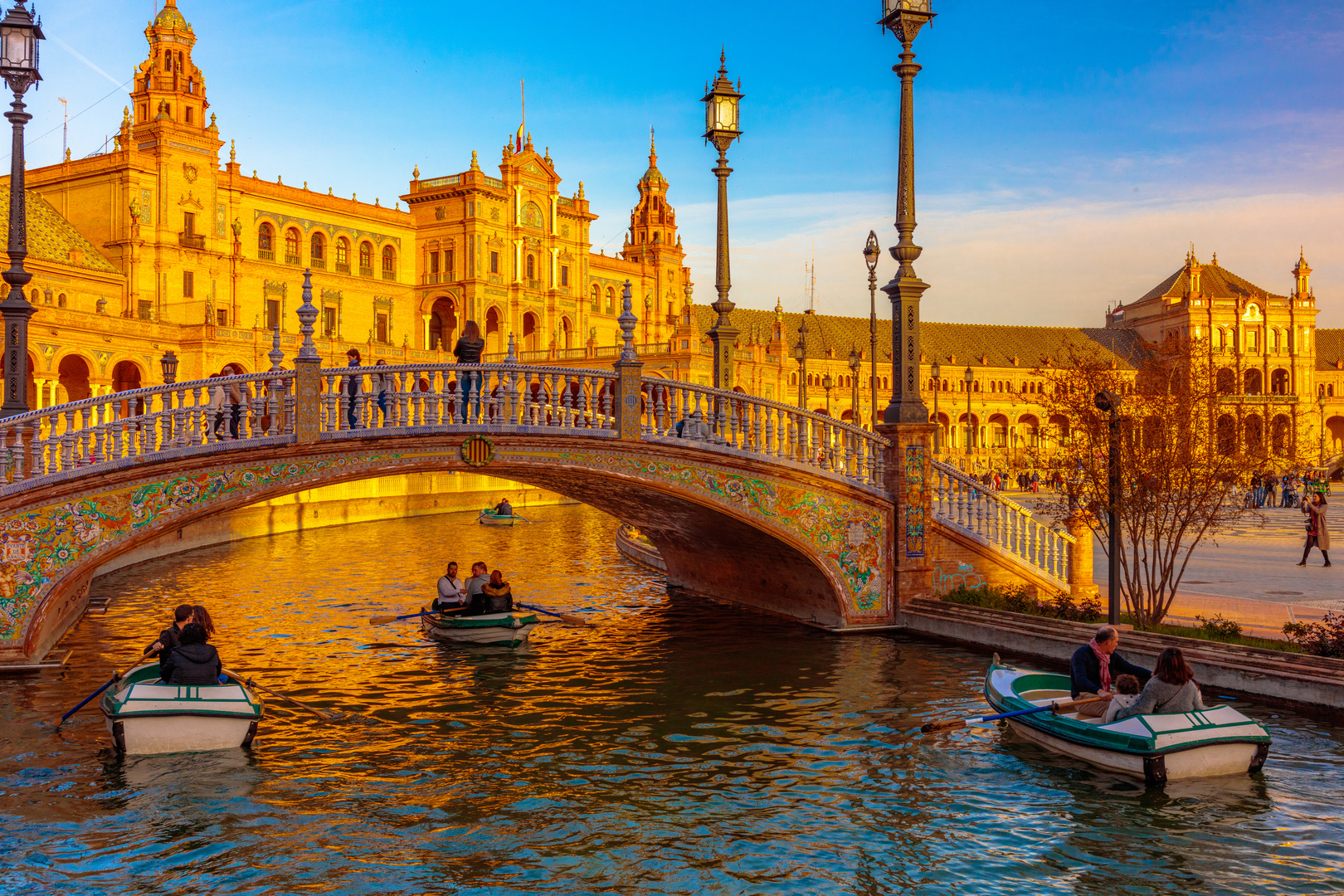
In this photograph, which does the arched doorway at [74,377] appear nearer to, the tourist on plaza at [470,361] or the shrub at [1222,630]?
the tourist on plaza at [470,361]

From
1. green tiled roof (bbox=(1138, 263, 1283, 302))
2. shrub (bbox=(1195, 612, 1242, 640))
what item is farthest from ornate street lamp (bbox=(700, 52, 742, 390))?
green tiled roof (bbox=(1138, 263, 1283, 302))

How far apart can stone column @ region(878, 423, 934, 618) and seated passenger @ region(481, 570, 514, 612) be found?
19.7ft

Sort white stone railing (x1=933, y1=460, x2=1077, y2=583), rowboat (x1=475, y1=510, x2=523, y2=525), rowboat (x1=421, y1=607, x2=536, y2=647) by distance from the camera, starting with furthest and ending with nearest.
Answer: rowboat (x1=475, y1=510, x2=523, y2=525) → white stone railing (x1=933, y1=460, x2=1077, y2=583) → rowboat (x1=421, y1=607, x2=536, y2=647)

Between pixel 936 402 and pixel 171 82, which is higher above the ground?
pixel 171 82

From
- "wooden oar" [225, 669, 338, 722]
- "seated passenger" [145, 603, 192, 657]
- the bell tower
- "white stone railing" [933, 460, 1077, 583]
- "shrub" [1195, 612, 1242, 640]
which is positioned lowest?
"wooden oar" [225, 669, 338, 722]

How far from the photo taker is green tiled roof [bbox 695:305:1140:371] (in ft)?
392

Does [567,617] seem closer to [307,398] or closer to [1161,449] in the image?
[307,398]

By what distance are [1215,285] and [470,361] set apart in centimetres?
12493

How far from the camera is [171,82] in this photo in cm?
6206

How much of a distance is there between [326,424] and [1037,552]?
11212 millimetres

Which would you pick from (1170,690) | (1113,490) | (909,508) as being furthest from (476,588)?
(1170,690)

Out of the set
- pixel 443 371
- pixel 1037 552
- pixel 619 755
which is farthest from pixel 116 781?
pixel 1037 552

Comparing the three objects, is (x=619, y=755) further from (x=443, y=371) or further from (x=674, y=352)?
(x=674, y=352)

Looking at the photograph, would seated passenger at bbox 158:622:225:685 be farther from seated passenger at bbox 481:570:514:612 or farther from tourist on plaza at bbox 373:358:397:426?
seated passenger at bbox 481:570:514:612
